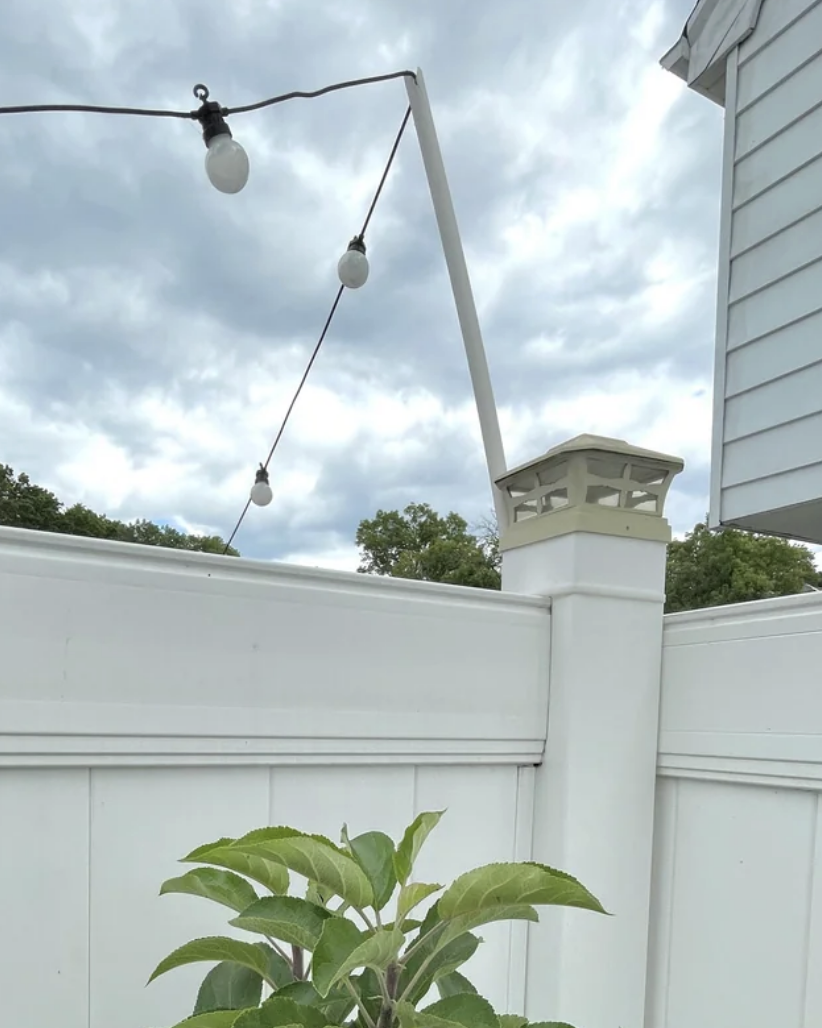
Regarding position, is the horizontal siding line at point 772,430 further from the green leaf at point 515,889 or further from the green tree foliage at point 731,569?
the green tree foliage at point 731,569

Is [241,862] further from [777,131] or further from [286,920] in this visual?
[777,131]

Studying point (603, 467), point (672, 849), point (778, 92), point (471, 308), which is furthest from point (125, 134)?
point (672, 849)

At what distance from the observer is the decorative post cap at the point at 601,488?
737 millimetres

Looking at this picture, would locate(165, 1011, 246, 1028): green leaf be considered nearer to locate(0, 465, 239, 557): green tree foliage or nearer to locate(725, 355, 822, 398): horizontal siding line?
locate(725, 355, 822, 398): horizontal siding line

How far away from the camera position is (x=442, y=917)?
0.36 meters

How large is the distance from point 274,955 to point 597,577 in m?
0.49

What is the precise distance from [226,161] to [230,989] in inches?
Answer: 55.7

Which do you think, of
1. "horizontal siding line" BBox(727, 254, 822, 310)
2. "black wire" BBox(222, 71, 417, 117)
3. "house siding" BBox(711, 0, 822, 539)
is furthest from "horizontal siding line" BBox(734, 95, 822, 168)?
"black wire" BBox(222, 71, 417, 117)

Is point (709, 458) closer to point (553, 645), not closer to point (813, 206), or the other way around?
point (813, 206)

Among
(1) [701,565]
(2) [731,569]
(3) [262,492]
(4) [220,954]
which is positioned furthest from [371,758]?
(1) [701,565]

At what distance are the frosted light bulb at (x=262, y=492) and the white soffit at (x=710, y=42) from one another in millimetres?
2429

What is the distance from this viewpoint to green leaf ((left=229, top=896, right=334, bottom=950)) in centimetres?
36

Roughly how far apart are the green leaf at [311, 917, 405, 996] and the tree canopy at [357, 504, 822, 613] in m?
8.17

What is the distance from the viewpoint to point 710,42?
1972 millimetres
